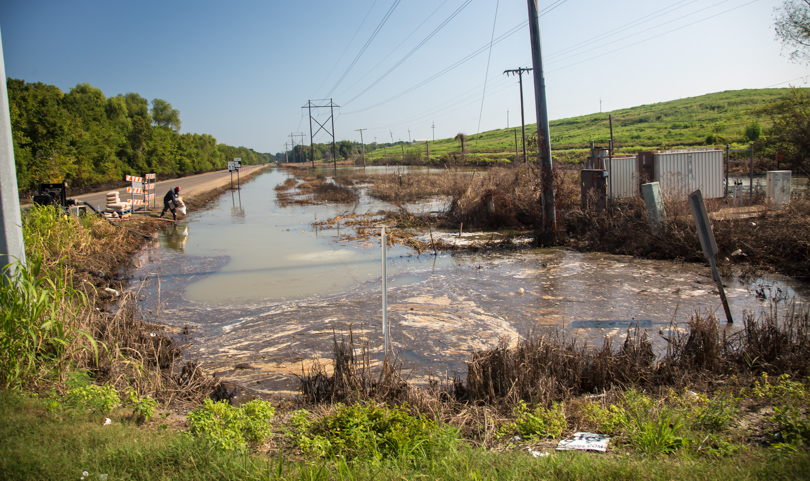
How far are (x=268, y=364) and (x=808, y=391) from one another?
5977 mm

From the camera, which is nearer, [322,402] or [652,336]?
[322,402]

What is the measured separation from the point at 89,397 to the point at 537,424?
3923 mm

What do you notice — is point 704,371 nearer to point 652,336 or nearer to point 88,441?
point 652,336

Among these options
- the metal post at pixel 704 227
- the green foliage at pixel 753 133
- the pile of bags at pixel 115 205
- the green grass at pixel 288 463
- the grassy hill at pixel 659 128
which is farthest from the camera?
the grassy hill at pixel 659 128

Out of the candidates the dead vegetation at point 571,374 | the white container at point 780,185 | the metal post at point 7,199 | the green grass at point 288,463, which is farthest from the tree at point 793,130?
the metal post at point 7,199

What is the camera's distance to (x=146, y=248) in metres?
16.5

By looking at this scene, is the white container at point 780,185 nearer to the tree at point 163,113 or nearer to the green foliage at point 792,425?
the green foliage at point 792,425

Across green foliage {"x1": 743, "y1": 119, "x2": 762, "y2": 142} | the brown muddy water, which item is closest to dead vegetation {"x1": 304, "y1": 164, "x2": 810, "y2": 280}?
the brown muddy water

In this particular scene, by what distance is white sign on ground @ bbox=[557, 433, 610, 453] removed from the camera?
3.95 meters

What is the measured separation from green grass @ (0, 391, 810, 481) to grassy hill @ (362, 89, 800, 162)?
50852 millimetres

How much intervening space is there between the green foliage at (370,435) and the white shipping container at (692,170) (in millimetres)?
13100

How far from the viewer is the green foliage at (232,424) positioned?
3.82 meters

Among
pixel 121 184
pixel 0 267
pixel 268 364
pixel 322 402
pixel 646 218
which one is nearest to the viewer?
pixel 322 402

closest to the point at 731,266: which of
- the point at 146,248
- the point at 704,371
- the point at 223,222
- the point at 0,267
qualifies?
the point at 704,371
